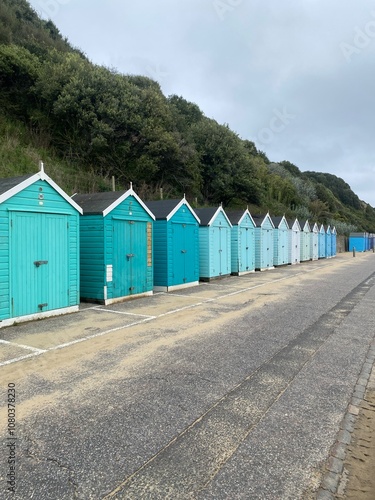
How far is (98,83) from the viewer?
20.9 metres

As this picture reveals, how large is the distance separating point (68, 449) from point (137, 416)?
0.77 m

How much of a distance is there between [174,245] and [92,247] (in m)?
3.85

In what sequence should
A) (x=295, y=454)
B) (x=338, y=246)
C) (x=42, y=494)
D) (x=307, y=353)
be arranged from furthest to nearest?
(x=338, y=246)
(x=307, y=353)
(x=295, y=454)
(x=42, y=494)

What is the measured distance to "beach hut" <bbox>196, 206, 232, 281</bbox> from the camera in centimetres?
1591

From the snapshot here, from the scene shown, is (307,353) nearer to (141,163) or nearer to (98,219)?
(98,219)

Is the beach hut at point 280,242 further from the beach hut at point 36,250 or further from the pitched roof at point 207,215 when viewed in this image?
the beach hut at point 36,250

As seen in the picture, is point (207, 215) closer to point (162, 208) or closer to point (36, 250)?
point (162, 208)

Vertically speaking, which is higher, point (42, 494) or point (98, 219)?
point (98, 219)

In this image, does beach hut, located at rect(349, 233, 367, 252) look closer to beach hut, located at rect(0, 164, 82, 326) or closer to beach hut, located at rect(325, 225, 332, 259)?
beach hut, located at rect(325, 225, 332, 259)

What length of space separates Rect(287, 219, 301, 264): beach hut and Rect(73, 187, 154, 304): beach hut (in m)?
17.1

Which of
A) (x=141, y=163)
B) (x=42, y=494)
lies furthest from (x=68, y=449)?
(x=141, y=163)

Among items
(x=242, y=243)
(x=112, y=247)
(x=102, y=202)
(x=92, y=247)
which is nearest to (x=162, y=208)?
(x=102, y=202)

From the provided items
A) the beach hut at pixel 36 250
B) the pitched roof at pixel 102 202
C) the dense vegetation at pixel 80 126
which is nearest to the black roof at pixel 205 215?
the pitched roof at pixel 102 202

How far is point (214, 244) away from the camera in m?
16.3
